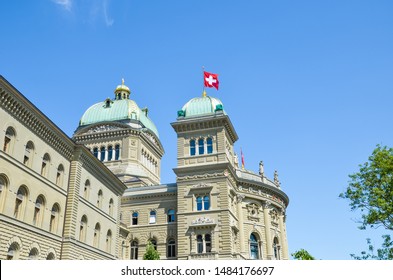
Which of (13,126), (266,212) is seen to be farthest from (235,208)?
(13,126)

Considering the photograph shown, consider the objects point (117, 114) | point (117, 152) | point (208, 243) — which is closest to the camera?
point (208, 243)

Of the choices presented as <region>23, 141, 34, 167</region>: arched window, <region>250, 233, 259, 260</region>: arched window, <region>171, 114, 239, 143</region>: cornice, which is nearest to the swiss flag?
<region>171, 114, 239, 143</region>: cornice

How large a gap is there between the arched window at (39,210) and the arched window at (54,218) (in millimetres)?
1531

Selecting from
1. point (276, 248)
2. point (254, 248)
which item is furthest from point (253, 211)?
point (276, 248)

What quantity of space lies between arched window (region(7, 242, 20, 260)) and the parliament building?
67mm

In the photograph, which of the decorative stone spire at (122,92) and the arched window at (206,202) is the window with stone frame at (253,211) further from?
the decorative stone spire at (122,92)

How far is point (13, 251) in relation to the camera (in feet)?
93.8

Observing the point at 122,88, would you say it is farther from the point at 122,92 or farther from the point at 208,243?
the point at 208,243

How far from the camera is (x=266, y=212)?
2297 inches

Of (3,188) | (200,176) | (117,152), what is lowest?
(3,188)

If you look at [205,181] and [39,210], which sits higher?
[205,181]

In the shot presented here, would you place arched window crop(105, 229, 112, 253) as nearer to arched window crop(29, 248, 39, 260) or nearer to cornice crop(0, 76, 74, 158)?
cornice crop(0, 76, 74, 158)

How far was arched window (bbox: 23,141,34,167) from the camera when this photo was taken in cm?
3097

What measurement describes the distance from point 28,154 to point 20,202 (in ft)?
12.0
